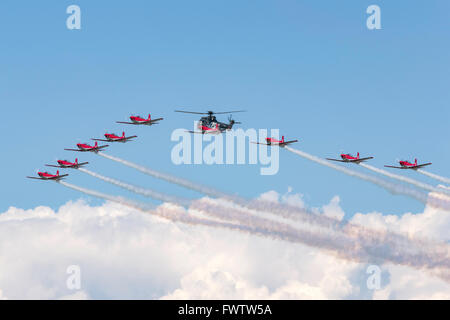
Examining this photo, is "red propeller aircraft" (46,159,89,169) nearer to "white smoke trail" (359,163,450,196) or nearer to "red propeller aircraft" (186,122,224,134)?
"red propeller aircraft" (186,122,224,134)

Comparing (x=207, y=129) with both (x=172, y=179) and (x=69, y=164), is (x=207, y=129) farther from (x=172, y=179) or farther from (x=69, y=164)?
(x=69, y=164)

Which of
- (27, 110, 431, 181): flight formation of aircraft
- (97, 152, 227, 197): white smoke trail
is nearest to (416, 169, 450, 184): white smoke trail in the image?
(27, 110, 431, 181): flight formation of aircraft

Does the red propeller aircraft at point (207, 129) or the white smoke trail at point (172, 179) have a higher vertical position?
the red propeller aircraft at point (207, 129)

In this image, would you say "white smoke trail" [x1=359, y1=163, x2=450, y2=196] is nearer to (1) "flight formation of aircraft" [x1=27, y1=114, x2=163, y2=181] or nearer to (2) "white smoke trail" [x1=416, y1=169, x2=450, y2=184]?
(2) "white smoke trail" [x1=416, y1=169, x2=450, y2=184]

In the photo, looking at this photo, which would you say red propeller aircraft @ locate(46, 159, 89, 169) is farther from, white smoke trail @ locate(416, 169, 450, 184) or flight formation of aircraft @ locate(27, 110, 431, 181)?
white smoke trail @ locate(416, 169, 450, 184)

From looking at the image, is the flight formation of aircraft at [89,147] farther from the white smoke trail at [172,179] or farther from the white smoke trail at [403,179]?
the white smoke trail at [403,179]

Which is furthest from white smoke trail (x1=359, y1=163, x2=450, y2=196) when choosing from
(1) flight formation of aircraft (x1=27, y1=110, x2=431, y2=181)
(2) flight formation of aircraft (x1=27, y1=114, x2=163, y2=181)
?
(2) flight formation of aircraft (x1=27, y1=114, x2=163, y2=181)

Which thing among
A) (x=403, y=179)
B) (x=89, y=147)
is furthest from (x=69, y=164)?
(x=403, y=179)

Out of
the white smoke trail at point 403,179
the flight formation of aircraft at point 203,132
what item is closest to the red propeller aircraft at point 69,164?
the flight formation of aircraft at point 203,132

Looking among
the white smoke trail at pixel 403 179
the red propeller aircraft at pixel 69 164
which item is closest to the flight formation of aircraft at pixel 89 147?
the red propeller aircraft at pixel 69 164

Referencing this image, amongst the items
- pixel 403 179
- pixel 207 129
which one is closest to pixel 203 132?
pixel 207 129

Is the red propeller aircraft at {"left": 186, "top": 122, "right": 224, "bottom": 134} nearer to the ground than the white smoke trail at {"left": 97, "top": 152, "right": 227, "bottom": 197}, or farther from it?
farther from it
